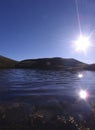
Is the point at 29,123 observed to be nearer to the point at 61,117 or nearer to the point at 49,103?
the point at 61,117

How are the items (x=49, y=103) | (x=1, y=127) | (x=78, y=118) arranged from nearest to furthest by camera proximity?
(x=1, y=127), (x=78, y=118), (x=49, y=103)

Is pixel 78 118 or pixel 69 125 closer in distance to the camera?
pixel 69 125

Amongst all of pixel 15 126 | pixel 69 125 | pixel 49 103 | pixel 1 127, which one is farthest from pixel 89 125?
pixel 49 103

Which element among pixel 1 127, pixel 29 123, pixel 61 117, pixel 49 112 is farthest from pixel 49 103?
pixel 1 127

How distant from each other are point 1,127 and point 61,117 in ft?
14.5

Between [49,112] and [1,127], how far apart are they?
464 centimetres

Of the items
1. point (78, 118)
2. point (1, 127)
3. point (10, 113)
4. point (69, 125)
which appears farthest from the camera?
point (10, 113)

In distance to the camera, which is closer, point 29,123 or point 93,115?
point 29,123

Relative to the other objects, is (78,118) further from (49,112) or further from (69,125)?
(49,112)

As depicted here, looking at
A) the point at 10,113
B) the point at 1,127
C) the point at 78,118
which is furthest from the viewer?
the point at 10,113

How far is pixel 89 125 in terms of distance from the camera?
38.6ft

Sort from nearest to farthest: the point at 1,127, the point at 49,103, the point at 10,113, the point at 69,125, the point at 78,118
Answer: the point at 1,127
the point at 69,125
the point at 78,118
the point at 10,113
the point at 49,103

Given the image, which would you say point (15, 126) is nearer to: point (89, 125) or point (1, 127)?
point (1, 127)

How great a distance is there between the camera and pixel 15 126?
11.2 m
